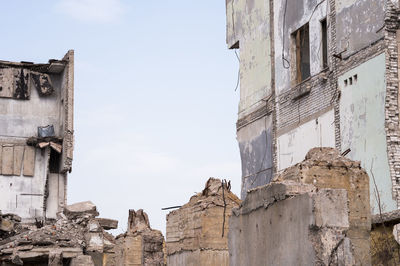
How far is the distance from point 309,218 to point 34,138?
2376 cm

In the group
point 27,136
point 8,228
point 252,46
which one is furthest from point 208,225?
point 27,136

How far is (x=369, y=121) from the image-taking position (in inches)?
663

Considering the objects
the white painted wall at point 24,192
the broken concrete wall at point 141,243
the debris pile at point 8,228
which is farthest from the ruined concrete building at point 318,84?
the white painted wall at point 24,192

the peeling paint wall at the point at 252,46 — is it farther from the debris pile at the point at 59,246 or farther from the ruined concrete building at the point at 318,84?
the debris pile at the point at 59,246

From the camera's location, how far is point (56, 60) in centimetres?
3075

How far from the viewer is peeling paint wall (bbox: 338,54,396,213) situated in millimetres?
16141

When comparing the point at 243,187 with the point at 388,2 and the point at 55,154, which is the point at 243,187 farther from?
the point at 55,154

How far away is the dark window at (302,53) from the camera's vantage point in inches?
800

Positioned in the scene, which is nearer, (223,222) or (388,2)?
(223,222)

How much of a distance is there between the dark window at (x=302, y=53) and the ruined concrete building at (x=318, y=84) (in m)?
0.02

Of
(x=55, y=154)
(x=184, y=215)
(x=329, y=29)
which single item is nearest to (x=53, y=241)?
(x=184, y=215)

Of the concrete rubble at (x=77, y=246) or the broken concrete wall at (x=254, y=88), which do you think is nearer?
the concrete rubble at (x=77, y=246)

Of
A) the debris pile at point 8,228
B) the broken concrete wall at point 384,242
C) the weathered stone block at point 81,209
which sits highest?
the weathered stone block at point 81,209

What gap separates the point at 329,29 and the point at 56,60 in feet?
47.6
